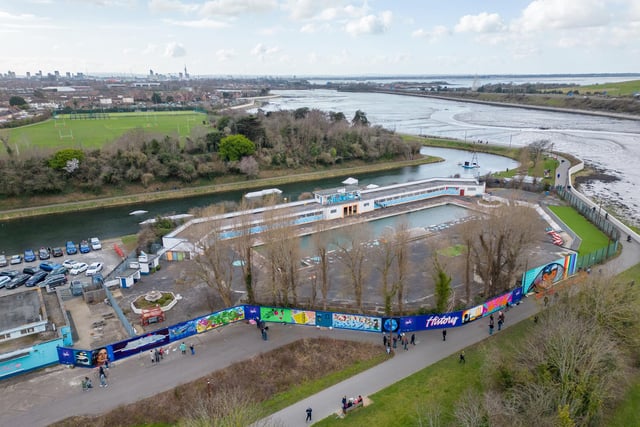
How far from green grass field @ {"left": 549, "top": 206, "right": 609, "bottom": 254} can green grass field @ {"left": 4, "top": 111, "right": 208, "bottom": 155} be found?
66.0 meters

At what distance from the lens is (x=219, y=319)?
2670 centimetres

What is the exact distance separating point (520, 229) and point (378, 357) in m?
13.1

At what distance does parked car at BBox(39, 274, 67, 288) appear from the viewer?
33056 mm

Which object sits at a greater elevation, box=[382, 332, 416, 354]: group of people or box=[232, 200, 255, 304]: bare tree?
box=[232, 200, 255, 304]: bare tree

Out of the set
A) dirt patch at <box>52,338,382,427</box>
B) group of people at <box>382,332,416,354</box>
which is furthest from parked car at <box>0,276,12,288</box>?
group of people at <box>382,332,416,354</box>

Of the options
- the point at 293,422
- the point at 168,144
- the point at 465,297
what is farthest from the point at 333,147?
the point at 293,422

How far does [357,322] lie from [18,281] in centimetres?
2746

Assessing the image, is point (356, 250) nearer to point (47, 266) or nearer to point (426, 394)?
point (426, 394)

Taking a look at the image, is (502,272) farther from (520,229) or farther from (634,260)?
(634,260)

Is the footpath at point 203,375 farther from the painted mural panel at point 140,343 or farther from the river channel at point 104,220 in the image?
the river channel at point 104,220

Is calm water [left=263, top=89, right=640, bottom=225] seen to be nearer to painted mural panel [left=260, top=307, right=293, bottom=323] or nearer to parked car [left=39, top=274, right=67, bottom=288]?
painted mural panel [left=260, top=307, right=293, bottom=323]

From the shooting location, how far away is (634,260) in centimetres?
3544

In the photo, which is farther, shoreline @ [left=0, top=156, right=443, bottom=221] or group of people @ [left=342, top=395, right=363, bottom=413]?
shoreline @ [left=0, top=156, right=443, bottom=221]

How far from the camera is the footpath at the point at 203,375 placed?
20016 millimetres
